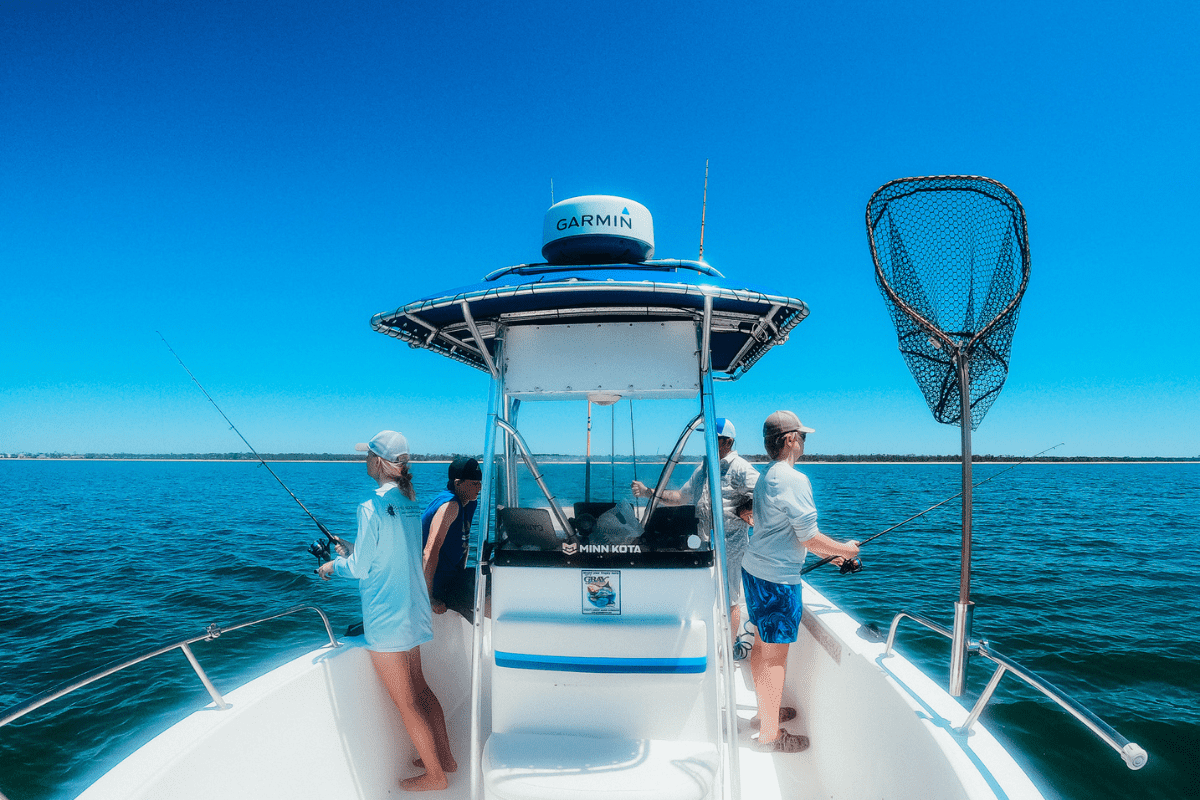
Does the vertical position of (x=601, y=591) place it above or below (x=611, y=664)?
above

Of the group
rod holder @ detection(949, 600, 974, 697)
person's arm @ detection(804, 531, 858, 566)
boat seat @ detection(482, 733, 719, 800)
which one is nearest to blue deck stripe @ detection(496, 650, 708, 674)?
boat seat @ detection(482, 733, 719, 800)

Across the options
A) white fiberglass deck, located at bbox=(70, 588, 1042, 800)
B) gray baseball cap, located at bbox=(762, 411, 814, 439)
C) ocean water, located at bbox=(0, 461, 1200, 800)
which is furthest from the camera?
ocean water, located at bbox=(0, 461, 1200, 800)

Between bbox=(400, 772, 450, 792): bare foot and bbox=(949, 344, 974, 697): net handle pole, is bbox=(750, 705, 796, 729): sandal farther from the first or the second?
bbox=(400, 772, 450, 792): bare foot

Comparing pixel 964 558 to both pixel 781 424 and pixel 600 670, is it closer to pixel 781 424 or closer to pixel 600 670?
pixel 781 424

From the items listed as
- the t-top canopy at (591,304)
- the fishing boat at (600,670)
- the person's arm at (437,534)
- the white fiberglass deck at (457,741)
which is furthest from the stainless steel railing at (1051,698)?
the person's arm at (437,534)

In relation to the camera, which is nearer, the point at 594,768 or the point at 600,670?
the point at 594,768

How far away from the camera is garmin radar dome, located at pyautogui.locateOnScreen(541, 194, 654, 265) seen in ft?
10.4

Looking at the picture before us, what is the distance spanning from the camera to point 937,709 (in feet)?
7.45

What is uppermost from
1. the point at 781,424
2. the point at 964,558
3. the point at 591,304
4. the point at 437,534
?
the point at 591,304

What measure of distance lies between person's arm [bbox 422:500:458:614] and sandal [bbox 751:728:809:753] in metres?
2.11

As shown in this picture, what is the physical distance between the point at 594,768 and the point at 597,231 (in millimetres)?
2703

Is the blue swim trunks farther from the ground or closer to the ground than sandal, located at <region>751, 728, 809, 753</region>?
farther from the ground

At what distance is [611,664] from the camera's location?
2.34 metres

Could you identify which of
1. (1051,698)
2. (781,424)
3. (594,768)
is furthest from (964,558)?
(594,768)
